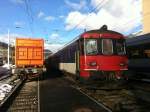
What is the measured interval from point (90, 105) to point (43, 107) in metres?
1.77

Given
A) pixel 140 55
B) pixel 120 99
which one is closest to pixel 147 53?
pixel 140 55

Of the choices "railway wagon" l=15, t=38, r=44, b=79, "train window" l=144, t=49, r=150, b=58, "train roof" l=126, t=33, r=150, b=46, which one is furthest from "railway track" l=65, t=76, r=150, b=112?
"railway wagon" l=15, t=38, r=44, b=79

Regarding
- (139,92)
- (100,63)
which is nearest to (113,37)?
(100,63)

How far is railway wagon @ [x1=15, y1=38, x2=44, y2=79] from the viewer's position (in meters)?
23.0

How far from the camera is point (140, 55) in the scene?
2134 centimetres

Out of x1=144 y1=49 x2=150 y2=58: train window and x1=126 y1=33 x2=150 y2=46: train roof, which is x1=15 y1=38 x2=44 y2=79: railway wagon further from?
x1=144 y1=49 x2=150 y2=58: train window

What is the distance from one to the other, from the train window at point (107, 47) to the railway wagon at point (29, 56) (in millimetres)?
8386

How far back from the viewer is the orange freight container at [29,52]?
2325 centimetres

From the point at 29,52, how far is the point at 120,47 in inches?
374

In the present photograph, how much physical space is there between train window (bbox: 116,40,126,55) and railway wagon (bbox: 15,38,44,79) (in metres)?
8.72

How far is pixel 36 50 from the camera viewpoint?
23.8 m

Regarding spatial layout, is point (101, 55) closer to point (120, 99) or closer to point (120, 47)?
point (120, 47)

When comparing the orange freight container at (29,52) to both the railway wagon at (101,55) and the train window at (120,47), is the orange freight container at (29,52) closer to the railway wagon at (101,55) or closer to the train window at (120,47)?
the railway wagon at (101,55)

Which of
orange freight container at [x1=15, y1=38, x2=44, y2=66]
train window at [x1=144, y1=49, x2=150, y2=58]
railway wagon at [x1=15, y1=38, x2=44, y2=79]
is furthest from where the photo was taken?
orange freight container at [x1=15, y1=38, x2=44, y2=66]
